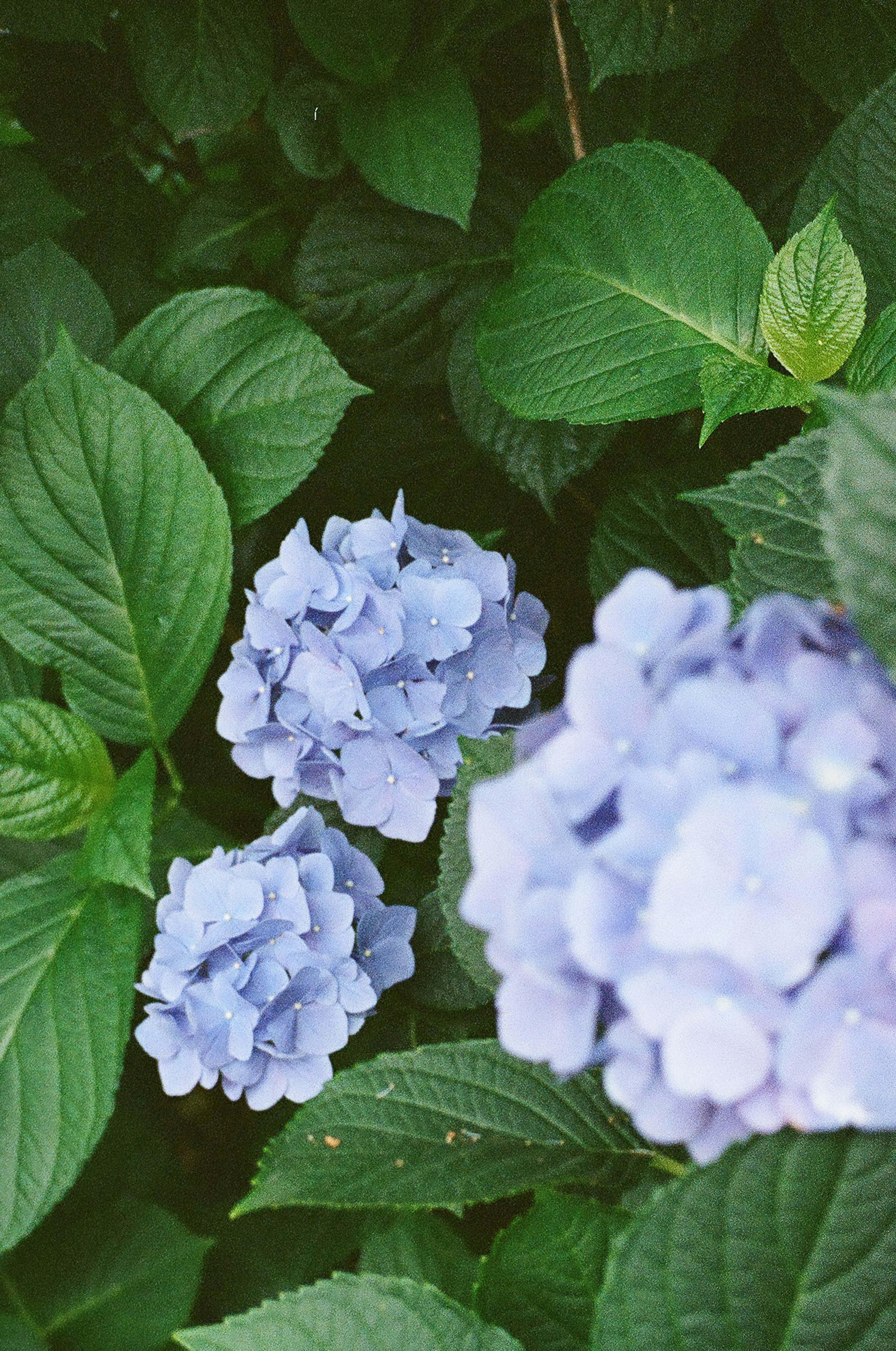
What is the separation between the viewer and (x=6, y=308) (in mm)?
1399

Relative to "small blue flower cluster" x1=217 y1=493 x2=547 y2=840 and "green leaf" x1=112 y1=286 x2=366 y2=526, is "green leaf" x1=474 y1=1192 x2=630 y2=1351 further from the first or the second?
"green leaf" x1=112 y1=286 x2=366 y2=526

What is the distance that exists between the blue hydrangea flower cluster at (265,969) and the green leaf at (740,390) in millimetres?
548

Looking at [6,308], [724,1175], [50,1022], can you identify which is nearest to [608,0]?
[6,308]

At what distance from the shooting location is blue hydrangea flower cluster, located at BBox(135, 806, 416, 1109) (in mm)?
1103

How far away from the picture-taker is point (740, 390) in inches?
37.5

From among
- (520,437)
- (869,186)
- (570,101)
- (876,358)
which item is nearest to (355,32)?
(570,101)

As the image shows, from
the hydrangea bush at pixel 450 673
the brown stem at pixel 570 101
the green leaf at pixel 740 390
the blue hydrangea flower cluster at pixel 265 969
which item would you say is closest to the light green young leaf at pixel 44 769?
the hydrangea bush at pixel 450 673

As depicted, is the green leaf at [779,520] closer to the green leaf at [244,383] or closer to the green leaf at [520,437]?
the green leaf at [520,437]

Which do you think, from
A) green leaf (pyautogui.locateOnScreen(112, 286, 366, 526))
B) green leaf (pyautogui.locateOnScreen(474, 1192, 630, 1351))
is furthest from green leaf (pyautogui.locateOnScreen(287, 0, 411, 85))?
green leaf (pyautogui.locateOnScreen(474, 1192, 630, 1351))

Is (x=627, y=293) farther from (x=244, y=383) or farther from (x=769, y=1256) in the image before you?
(x=769, y=1256)

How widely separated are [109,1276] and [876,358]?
1620 millimetres

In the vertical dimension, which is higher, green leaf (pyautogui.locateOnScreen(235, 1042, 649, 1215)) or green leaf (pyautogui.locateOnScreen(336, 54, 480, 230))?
green leaf (pyautogui.locateOnScreen(336, 54, 480, 230))

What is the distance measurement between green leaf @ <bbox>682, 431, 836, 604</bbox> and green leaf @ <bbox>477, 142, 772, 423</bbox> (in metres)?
0.22

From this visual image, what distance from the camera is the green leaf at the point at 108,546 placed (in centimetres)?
126
